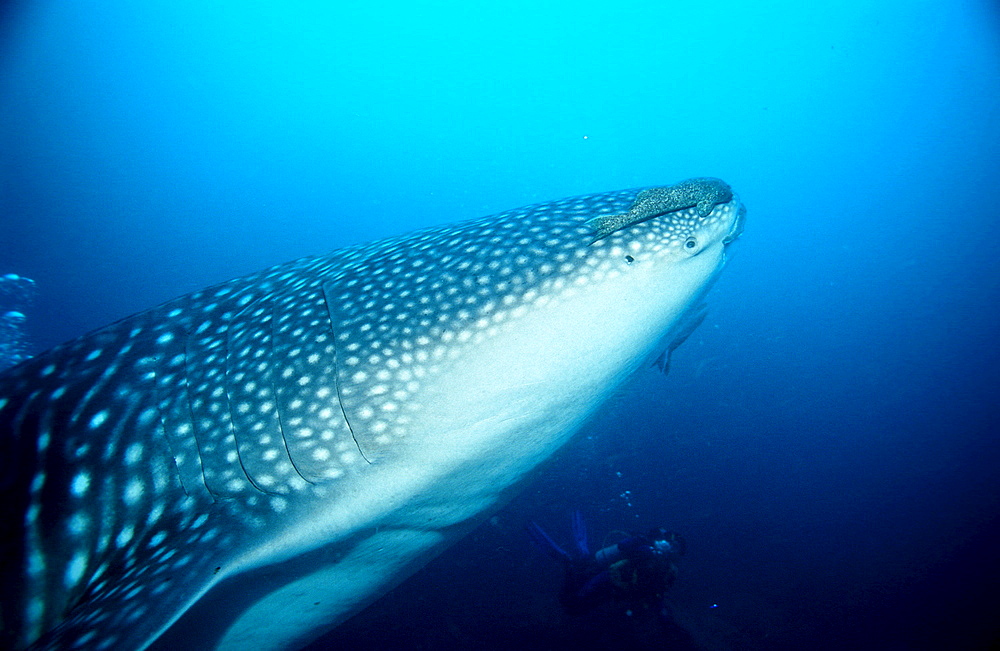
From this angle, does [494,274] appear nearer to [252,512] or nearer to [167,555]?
[252,512]

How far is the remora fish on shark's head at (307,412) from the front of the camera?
159 centimetres

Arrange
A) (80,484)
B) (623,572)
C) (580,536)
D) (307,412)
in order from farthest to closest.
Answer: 1. (580,536)
2. (623,572)
3. (307,412)
4. (80,484)

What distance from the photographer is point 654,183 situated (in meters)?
53.3

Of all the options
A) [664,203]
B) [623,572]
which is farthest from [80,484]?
[623,572]

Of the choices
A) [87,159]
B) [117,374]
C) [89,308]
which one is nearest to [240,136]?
[87,159]

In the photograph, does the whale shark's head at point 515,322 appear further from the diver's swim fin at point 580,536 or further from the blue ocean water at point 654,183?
the diver's swim fin at point 580,536

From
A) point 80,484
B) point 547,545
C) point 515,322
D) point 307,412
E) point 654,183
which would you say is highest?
point 654,183

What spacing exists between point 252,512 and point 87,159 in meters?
55.4

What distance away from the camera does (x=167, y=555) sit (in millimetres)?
1523

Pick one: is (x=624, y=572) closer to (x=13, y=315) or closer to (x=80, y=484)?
(x=80, y=484)

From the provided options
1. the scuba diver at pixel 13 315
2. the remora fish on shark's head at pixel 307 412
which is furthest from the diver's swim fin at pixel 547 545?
the scuba diver at pixel 13 315

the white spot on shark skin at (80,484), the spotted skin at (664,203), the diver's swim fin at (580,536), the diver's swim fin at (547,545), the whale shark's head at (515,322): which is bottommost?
the diver's swim fin at (547,545)

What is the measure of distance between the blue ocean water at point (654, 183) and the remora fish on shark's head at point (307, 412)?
1.61 m

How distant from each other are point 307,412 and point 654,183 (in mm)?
59355
